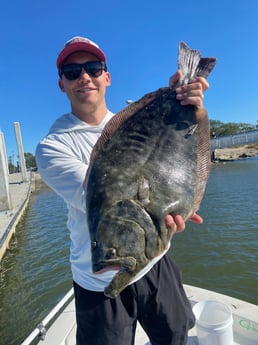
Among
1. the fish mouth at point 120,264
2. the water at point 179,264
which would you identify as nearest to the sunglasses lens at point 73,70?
the fish mouth at point 120,264

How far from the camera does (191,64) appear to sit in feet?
7.31

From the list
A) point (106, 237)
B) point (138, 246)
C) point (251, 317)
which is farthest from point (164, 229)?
point (251, 317)

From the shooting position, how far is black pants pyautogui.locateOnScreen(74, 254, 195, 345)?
2.26 meters

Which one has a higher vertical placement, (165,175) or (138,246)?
(165,175)

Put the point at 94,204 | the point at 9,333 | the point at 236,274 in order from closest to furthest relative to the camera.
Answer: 1. the point at 94,204
2. the point at 9,333
3. the point at 236,274

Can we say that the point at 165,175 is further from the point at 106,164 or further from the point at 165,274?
the point at 165,274

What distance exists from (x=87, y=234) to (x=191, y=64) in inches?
61.1

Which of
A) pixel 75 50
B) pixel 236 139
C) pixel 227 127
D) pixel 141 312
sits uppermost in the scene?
pixel 227 127

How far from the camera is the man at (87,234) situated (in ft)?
6.93

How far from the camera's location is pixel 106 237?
5.65 ft

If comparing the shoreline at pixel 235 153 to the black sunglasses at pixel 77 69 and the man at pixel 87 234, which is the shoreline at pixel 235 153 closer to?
the man at pixel 87 234

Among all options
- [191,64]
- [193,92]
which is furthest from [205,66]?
[193,92]

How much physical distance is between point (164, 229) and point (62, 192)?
799mm

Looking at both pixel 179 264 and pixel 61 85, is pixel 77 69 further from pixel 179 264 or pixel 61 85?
pixel 179 264
